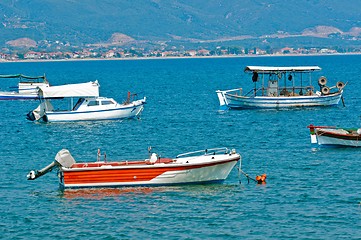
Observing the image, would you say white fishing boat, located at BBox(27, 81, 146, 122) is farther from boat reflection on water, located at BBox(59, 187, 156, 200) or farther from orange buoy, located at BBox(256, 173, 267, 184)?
boat reflection on water, located at BBox(59, 187, 156, 200)

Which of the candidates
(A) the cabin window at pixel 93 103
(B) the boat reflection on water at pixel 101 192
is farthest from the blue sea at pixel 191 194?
(A) the cabin window at pixel 93 103

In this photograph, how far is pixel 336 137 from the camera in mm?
61875

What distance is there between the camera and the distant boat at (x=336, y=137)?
2416 inches

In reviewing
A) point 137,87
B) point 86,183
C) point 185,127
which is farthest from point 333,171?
point 137,87

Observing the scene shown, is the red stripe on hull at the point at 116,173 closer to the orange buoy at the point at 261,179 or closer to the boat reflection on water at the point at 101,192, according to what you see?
the boat reflection on water at the point at 101,192

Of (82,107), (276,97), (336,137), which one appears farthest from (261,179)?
(276,97)

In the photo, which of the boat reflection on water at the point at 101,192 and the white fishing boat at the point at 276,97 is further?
the white fishing boat at the point at 276,97

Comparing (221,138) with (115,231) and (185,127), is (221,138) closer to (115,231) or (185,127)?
(185,127)

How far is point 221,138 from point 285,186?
23.1 meters

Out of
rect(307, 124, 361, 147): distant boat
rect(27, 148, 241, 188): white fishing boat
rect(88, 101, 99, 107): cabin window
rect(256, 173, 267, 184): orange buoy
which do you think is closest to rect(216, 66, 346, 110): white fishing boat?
rect(88, 101, 99, 107): cabin window

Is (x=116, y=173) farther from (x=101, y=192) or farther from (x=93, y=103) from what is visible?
(x=93, y=103)

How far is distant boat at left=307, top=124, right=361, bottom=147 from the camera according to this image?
6138 cm

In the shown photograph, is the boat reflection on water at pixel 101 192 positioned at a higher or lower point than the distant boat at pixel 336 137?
lower

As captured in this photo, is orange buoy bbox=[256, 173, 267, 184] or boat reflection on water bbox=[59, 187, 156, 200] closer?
boat reflection on water bbox=[59, 187, 156, 200]
